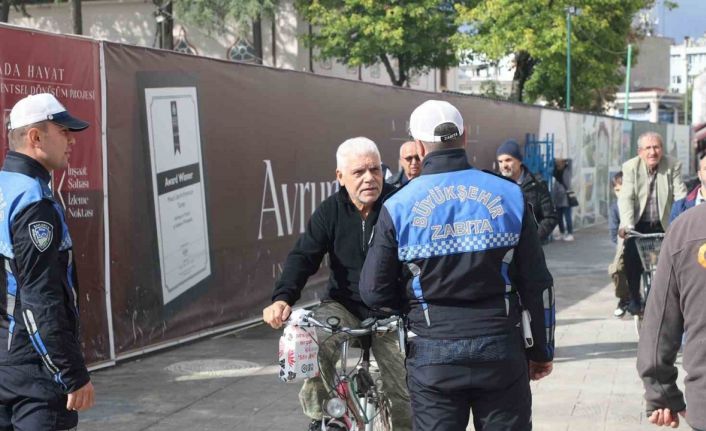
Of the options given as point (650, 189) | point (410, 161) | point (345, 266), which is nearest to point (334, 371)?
point (345, 266)

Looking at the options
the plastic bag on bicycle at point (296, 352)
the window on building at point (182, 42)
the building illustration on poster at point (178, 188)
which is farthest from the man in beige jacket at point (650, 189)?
the window on building at point (182, 42)

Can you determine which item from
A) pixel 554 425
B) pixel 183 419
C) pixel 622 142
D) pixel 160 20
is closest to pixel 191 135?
pixel 183 419

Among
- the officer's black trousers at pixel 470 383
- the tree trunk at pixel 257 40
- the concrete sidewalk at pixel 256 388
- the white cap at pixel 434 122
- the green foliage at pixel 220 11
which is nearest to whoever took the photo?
the officer's black trousers at pixel 470 383

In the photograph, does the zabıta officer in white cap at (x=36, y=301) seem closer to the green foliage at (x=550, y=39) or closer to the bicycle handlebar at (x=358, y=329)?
the bicycle handlebar at (x=358, y=329)

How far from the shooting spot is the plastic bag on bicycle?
4691mm

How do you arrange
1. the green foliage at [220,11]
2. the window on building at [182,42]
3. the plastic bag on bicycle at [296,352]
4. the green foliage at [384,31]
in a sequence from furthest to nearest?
the window on building at [182,42]
the green foliage at [384,31]
the green foliage at [220,11]
the plastic bag on bicycle at [296,352]

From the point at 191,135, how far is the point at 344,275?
4.51 m

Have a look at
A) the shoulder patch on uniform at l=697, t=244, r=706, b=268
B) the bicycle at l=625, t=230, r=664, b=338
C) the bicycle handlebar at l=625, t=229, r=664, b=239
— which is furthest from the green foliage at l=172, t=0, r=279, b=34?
the shoulder patch on uniform at l=697, t=244, r=706, b=268

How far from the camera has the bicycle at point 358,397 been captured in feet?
15.9

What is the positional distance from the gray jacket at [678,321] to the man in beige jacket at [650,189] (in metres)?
6.35

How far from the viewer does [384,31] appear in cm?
4009

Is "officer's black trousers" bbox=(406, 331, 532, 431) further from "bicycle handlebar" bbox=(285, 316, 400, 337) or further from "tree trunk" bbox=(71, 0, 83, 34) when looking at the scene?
"tree trunk" bbox=(71, 0, 83, 34)

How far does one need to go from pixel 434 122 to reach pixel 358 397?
1.61m

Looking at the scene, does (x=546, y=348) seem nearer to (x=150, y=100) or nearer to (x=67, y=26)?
(x=150, y=100)
